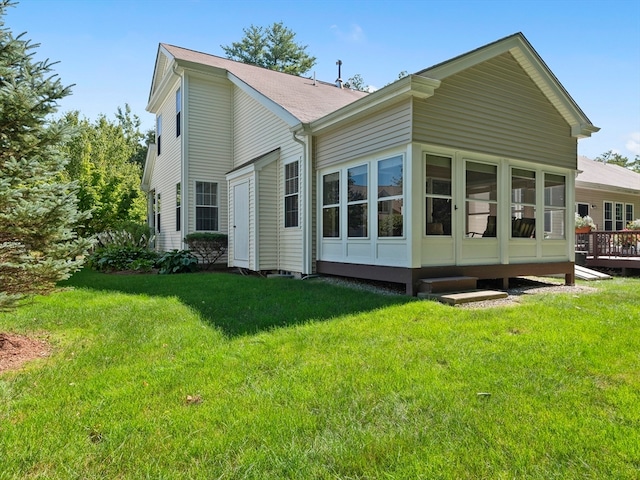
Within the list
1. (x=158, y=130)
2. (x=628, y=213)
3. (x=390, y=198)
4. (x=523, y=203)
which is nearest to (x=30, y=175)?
(x=390, y=198)

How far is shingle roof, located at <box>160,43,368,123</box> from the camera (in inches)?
398

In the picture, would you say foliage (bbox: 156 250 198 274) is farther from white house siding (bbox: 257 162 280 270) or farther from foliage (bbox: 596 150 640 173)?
foliage (bbox: 596 150 640 173)

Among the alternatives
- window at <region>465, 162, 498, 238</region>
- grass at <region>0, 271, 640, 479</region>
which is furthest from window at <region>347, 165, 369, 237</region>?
grass at <region>0, 271, 640, 479</region>

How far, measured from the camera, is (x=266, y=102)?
34.1 feet

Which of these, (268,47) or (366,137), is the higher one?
(268,47)

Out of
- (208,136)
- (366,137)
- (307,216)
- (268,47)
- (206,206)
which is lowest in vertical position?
(307,216)

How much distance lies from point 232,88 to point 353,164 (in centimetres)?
688

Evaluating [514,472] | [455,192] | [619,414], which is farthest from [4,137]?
[455,192]

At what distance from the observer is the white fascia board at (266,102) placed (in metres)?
9.29

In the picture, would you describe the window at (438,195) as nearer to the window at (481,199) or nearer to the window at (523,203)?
the window at (481,199)

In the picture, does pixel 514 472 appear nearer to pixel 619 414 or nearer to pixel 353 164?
pixel 619 414

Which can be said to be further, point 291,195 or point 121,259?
point 121,259

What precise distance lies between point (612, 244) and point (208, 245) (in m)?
12.0

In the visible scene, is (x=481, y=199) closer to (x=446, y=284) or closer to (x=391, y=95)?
(x=446, y=284)
